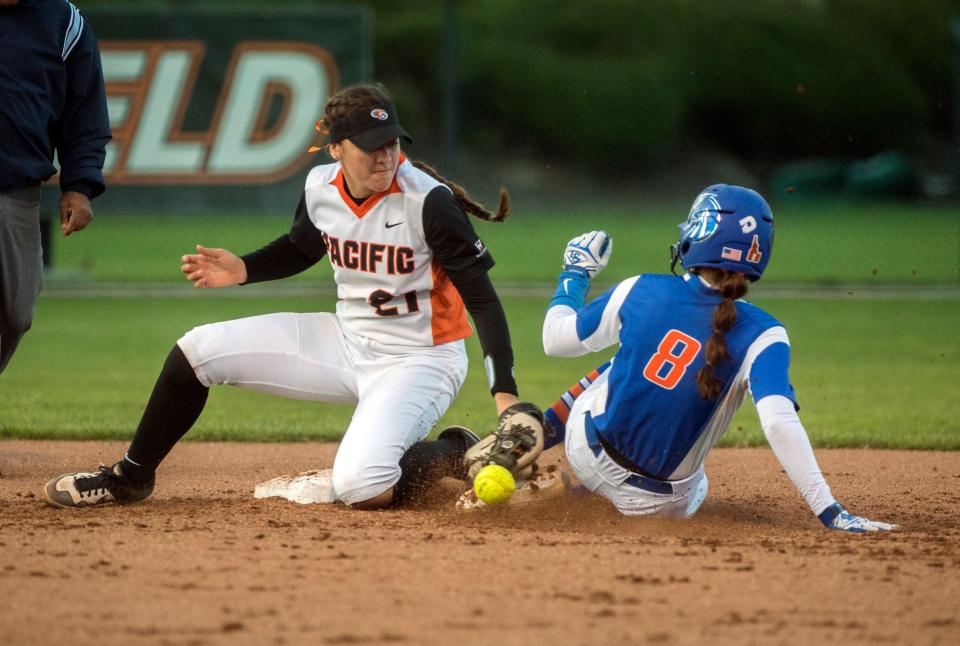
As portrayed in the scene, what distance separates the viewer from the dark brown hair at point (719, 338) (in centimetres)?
394

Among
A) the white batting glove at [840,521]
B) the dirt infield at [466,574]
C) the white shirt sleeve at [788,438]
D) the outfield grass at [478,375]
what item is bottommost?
the outfield grass at [478,375]

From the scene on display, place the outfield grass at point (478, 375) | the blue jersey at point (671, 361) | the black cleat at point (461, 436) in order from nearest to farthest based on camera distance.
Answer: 1. the blue jersey at point (671, 361)
2. the black cleat at point (461, 436)
3. the outfield grass at point (478, 375)

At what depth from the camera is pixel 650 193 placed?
1174 inches

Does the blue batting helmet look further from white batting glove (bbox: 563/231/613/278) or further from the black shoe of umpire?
the black shoe of umpire

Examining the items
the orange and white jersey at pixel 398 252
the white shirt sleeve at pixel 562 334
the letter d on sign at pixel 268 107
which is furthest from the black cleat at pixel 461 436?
the letter d on sign at pixel 268 107

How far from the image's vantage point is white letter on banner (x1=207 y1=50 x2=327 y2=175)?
12.9 metres

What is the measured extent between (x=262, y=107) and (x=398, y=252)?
889 cm

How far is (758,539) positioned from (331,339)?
68.7 inches

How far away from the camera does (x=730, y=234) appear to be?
4.02 meters

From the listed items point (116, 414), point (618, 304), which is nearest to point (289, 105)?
point (116, 414)

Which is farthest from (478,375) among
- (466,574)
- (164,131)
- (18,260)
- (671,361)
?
(164,131)

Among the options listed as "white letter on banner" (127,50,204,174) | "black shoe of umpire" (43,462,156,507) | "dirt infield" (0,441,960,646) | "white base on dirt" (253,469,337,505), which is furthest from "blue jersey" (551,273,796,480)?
"white letter on banner" (127,50,204,174)

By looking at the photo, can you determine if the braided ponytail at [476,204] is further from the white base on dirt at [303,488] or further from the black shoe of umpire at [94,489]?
the black shoe of umpire at [94,489]

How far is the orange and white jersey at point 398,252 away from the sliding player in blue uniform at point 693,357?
493 millimetres
